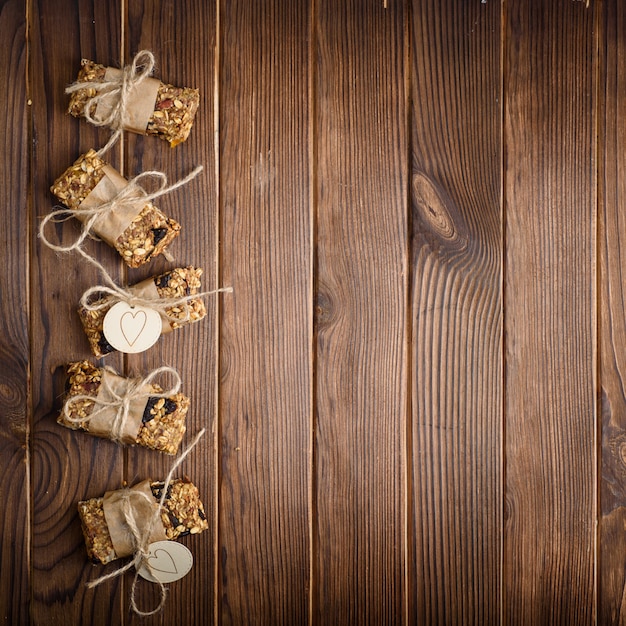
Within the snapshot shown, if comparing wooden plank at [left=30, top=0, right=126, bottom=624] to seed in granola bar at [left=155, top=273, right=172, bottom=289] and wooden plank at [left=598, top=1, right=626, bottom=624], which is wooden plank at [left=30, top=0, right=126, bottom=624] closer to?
seed in granola bar at [left=155, top=273, right=172, bottom=289]

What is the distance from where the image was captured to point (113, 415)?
90cm

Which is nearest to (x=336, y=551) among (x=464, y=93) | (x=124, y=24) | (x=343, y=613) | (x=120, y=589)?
(x=343, y=613)

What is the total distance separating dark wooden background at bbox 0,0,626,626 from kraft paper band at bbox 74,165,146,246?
0.24ft

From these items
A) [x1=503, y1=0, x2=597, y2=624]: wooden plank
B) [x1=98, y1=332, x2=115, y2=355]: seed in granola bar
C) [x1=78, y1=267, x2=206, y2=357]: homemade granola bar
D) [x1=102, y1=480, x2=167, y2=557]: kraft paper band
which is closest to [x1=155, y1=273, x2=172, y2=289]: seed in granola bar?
[x1=78, y1=267, x2=206, y2=357]: homemade granola bar

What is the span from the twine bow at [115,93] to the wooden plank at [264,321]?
140mm

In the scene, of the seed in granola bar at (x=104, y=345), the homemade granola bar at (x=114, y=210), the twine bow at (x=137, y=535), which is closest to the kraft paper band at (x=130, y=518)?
the twine bow at (x=137, y=535)

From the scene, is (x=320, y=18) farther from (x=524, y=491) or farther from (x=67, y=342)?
(x=524, y=491)

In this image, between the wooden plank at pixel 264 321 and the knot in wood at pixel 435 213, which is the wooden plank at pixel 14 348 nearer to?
the wooden plank at pixel 264 321

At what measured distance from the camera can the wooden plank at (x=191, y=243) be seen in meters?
0.97

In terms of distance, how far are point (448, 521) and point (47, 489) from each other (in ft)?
2.15

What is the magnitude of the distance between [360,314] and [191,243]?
30cm

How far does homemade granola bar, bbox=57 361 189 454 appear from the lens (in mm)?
900

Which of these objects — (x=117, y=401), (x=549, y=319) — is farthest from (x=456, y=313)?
(x=117, y=401)

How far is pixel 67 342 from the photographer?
95 centimetres
